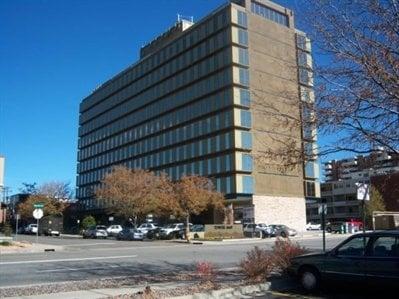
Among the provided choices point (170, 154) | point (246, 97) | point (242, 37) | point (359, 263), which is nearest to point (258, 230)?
point (246, 97)

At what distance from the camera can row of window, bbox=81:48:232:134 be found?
274 feet

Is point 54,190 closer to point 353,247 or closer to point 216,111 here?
point 216,111

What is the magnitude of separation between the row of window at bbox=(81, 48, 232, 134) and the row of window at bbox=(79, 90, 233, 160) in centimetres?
331

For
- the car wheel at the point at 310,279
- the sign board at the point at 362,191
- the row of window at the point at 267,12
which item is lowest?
the car wheel at the point at 310,279

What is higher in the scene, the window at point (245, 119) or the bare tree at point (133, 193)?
the window at point (245, 119)

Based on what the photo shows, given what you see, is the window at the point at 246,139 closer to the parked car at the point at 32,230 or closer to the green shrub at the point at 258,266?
the parked car at the point at 32,230

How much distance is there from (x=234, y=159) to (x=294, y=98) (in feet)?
217

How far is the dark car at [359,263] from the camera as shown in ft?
36.7

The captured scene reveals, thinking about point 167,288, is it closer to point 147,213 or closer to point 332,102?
point 332,102

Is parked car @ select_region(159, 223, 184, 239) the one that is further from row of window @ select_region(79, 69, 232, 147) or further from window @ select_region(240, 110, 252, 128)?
row of window @ select_region(79, 69, 232, 147)

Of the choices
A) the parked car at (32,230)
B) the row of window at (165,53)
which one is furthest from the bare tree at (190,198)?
the parked car at (32,230)

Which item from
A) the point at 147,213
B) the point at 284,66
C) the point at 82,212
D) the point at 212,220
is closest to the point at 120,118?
the point at 82,212

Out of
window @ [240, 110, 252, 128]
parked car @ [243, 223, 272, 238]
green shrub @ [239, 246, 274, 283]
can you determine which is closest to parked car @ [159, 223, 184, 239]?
parked car @ [243, 223, 272, 238]

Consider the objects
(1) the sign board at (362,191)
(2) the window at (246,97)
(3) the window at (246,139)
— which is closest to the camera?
(2) the window at (246,97)
